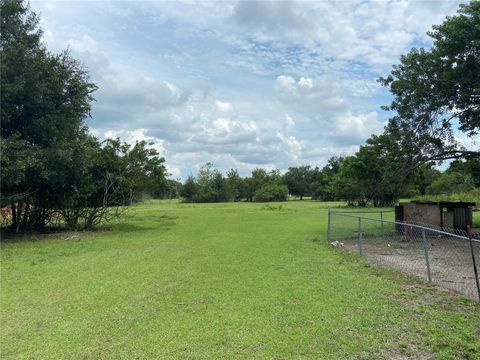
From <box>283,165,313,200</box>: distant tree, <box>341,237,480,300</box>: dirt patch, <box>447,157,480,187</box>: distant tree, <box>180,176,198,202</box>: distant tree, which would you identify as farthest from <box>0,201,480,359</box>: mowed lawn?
<box>283,165,313,200</box>: distant tree

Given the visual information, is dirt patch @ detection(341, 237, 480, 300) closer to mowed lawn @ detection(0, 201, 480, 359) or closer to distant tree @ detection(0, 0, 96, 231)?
mowed lawn @ detection(0, 201, 480, 359)

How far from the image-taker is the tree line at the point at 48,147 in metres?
14.9

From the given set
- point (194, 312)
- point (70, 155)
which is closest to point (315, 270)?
point (194, 312)

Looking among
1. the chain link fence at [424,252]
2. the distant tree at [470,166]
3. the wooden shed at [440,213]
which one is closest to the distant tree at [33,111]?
the chain link fence at [424,252]

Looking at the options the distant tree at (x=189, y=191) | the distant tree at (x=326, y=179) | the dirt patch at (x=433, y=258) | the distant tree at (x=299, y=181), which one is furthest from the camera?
the distant tree at (x=299, y=181)

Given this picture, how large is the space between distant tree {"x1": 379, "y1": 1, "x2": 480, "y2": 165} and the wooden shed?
Result: 166cm

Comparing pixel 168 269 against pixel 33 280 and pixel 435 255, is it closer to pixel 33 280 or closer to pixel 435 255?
pixel 33 280

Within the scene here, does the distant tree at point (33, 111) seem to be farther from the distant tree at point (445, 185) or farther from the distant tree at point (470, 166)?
the distant tree at point (445, 185)

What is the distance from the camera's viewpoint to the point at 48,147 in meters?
16.0

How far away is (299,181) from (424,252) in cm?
9266

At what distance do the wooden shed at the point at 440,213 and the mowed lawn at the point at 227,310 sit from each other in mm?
5863

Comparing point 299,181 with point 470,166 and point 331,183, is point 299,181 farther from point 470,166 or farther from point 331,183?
point 470,166

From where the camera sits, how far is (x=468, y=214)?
15.9m

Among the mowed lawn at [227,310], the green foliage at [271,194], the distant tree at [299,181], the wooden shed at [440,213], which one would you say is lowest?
the mowed lawn at [227,310]
